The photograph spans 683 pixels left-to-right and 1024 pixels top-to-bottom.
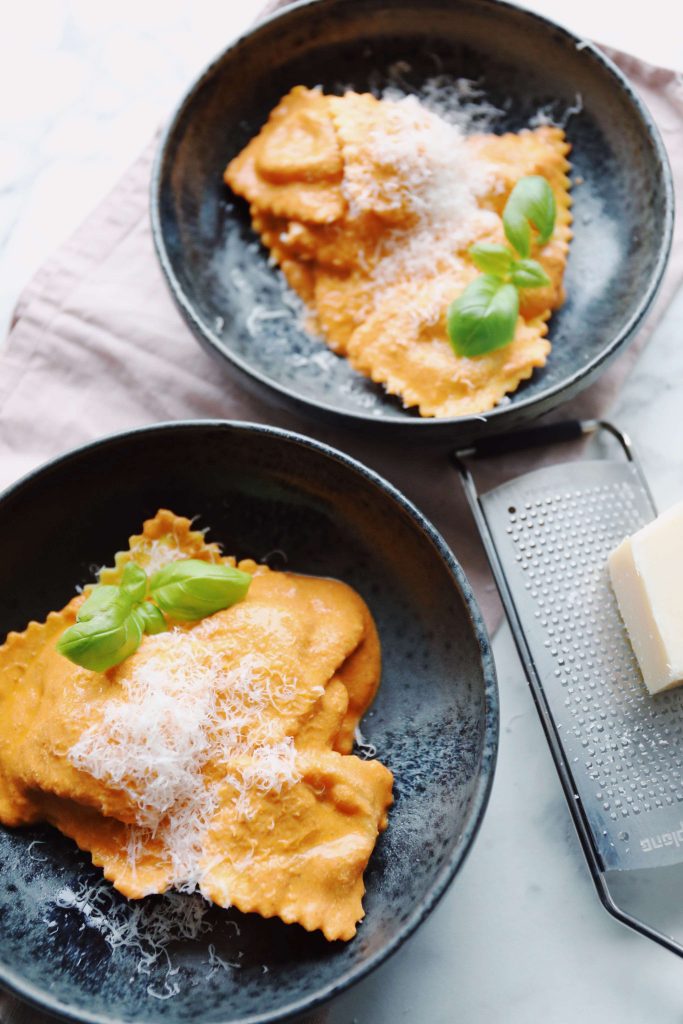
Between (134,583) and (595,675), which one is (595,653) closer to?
(595,675)

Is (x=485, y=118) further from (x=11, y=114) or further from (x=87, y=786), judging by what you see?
(x=87, y=786)

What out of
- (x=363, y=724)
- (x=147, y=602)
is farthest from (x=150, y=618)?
(x=363, y=724)

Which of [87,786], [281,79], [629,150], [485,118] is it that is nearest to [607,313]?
[629,150]

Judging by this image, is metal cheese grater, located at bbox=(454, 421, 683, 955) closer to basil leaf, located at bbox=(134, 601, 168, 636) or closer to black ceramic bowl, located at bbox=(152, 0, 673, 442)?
black ceramic bowl, located at bbox=(152, 0, 673, 442)

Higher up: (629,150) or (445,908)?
(629,150)

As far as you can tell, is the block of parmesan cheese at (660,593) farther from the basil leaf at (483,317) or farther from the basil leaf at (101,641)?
the basil leaf at (101,641)

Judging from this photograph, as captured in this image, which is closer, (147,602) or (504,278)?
(147,602)
